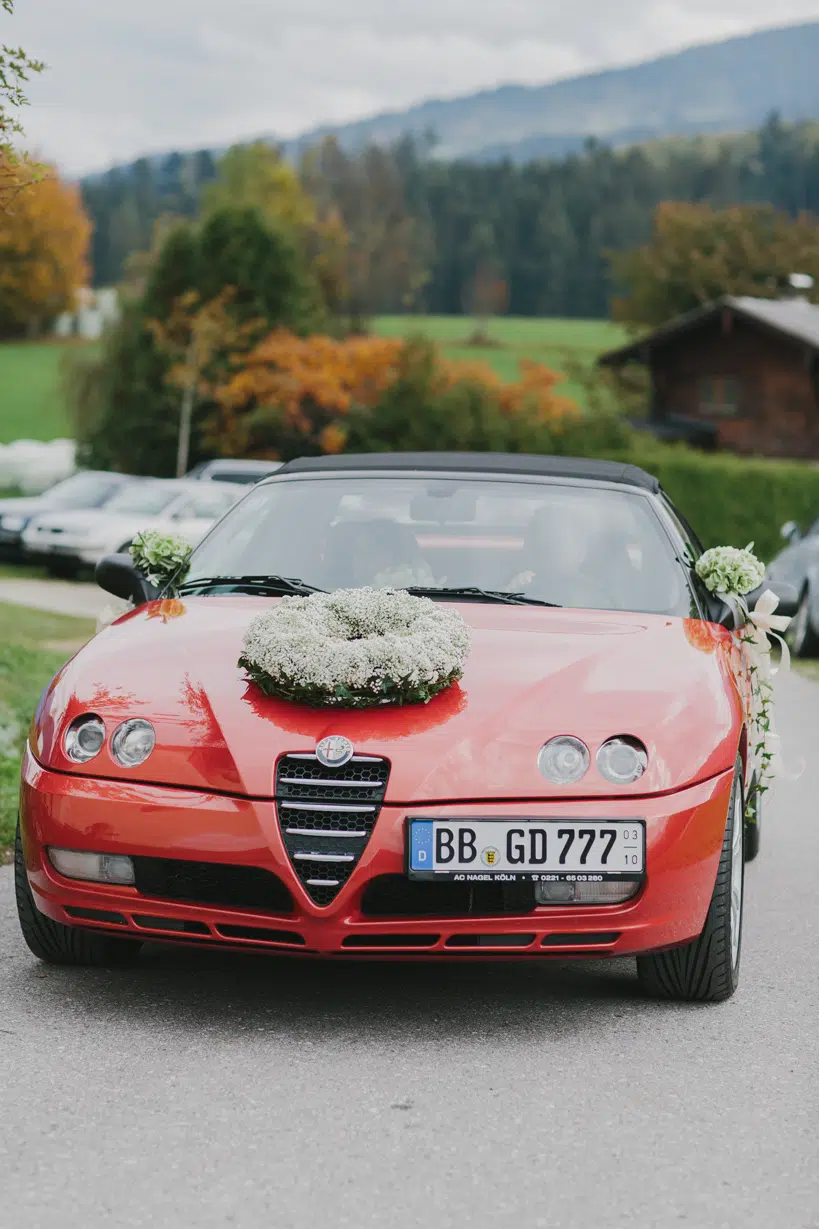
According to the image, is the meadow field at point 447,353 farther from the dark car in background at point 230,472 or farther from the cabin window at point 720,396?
the dark car in background at point 230,472

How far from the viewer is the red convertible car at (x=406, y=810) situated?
14.2ft

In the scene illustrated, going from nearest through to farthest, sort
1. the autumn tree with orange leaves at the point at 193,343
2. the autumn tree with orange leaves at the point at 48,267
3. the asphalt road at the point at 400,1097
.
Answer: the asphalt road at the point at 400,1097, the autumn tree with orange leaves at the point at 193,343, the autumn tree with orange leaves at the point at 48,267

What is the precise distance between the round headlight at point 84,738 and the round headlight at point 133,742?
0.04m

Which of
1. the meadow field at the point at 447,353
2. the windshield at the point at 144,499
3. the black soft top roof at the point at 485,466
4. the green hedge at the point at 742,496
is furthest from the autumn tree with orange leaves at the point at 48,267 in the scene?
the black soft top roof at the point at 485,466

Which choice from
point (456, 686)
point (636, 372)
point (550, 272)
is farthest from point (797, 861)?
point (550, 272)

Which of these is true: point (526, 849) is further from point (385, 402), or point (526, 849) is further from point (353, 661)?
point (385, 402)

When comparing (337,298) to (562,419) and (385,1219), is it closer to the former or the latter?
(562,419)

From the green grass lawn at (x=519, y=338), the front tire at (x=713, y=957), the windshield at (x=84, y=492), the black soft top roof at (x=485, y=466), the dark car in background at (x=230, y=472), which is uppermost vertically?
the black soft top roof at (x=485, y=466)

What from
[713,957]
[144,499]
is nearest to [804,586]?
[144,499]

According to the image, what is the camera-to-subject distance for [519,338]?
117 meters

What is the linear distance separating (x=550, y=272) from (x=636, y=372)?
76074 millimetres

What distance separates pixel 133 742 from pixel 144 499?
2215 centimetres

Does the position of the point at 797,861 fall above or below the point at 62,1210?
below

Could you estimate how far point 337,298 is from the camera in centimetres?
9031
